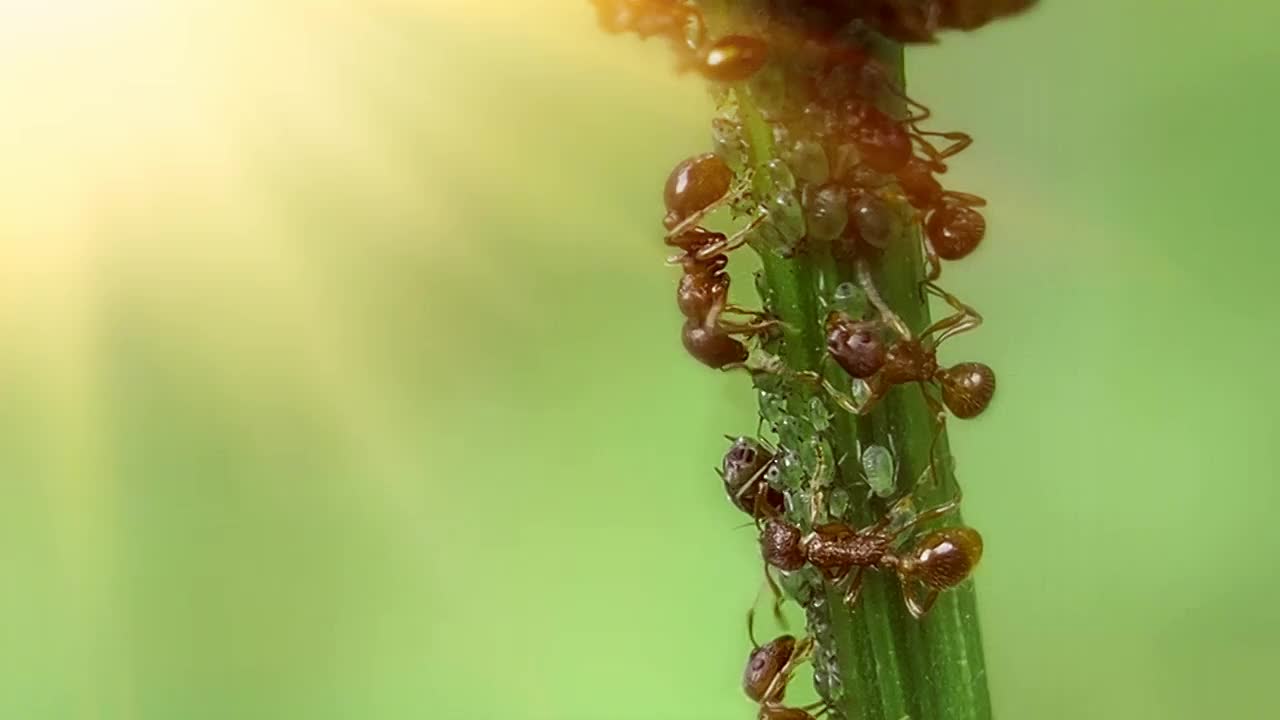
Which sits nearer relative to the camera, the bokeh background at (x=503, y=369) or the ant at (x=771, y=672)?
the ant at (x=771, y=672)

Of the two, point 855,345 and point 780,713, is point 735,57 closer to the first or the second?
point 855,345

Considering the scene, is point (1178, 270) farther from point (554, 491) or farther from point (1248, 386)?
point (554, 491)

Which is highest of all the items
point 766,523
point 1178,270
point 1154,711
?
point 1178,270

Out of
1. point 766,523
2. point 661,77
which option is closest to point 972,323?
point 766,523

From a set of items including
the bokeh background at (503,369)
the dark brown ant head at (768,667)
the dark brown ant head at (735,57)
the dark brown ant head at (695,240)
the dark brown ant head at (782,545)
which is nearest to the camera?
the dark brown ant head at (735,57)

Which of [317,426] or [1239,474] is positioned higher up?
[317,426]

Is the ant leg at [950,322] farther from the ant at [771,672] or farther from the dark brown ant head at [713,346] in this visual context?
the ant at [771,672]

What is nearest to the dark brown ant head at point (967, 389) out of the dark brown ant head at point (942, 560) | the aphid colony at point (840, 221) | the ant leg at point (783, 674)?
the aphid colony at point (840, 221)
